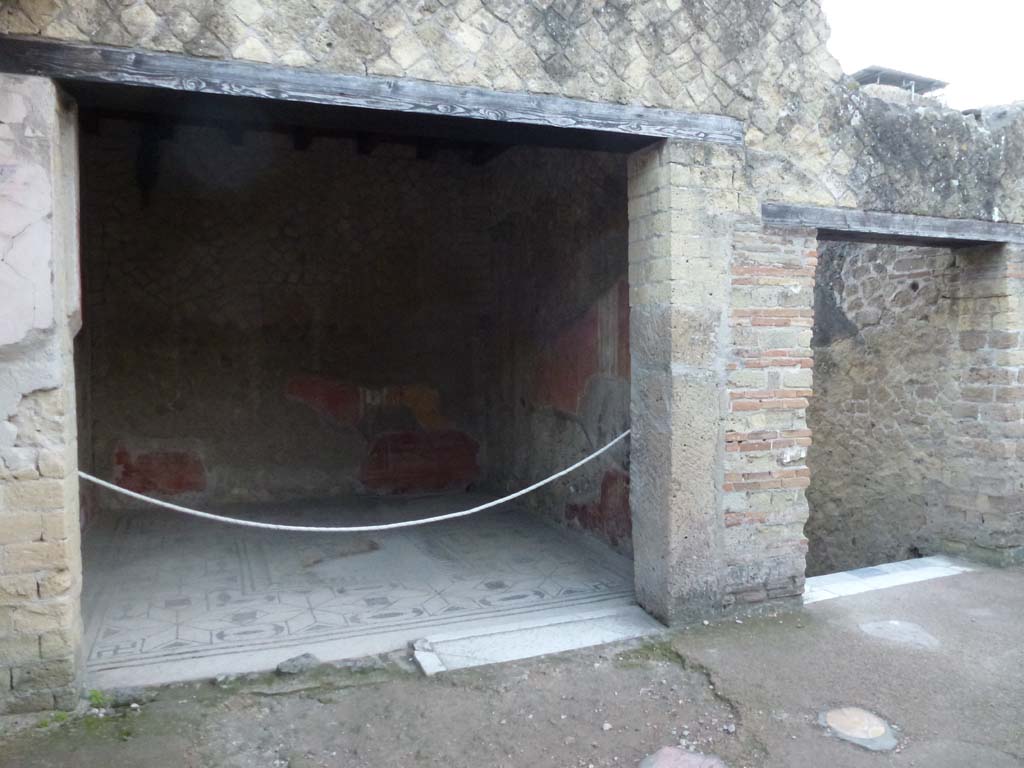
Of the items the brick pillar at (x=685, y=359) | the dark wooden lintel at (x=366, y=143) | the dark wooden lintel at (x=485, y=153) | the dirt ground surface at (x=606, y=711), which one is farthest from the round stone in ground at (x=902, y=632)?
the dark wooden lintel at (x=366, y=143)

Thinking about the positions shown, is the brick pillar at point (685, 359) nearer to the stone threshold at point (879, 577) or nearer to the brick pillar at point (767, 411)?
the brick pillar at point (767, 411)

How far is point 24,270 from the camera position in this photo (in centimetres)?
273

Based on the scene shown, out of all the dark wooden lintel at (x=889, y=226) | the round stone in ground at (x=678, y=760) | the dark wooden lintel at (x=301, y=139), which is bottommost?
the round stone in ground at (x=678, y=760)

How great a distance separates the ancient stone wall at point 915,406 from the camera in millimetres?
4867

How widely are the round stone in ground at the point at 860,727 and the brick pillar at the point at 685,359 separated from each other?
0.91m

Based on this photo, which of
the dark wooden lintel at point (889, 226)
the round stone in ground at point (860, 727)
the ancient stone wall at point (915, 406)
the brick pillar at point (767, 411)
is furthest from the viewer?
the ancient stone wall at point (915, 406)

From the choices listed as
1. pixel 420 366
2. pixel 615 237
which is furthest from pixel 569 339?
pixel 420 366

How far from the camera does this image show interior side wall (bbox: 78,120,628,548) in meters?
6.27

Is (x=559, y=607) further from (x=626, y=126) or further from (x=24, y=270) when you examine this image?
(x=24, y=270)

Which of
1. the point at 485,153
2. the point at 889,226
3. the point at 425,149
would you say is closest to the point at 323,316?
the point at 425,149

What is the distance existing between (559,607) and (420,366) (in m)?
3.51

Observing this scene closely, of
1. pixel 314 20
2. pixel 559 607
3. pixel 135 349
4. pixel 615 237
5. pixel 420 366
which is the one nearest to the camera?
pixel 314 20

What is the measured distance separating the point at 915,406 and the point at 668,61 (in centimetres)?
323

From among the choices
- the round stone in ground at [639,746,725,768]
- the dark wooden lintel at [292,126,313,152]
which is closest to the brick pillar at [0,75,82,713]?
the round stone in ground at [639,746,725,768]
